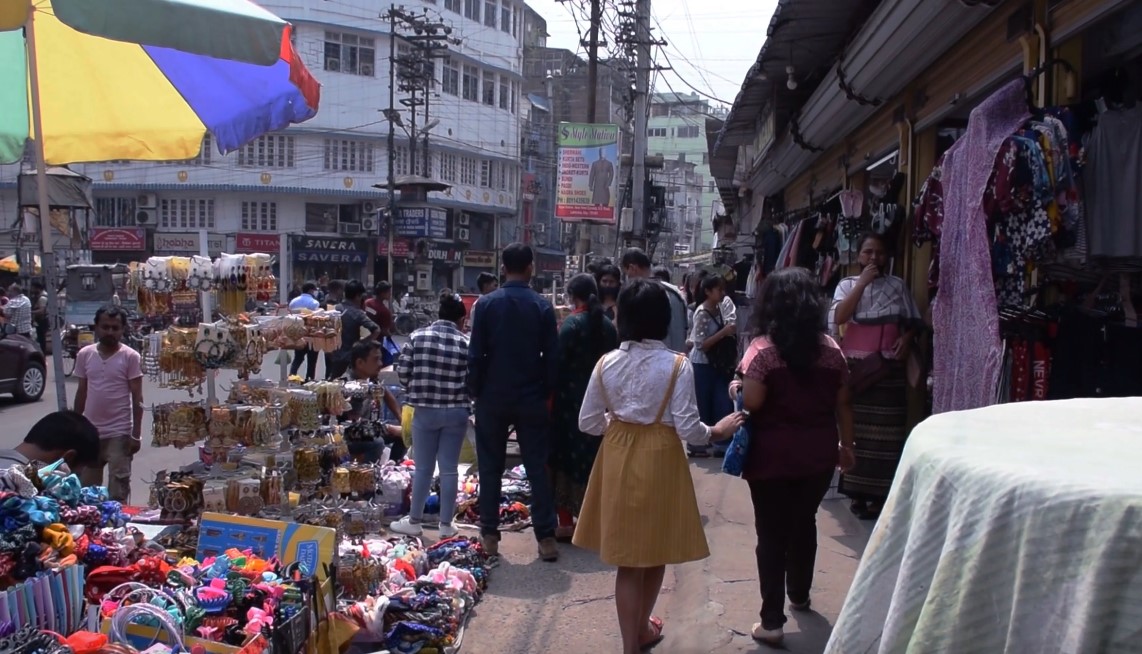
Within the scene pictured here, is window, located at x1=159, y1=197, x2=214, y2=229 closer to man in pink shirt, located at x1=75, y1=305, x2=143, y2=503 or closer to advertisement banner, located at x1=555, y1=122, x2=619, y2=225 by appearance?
advertisement banner, located at x1=555, y1=122, x2=619, y2=225

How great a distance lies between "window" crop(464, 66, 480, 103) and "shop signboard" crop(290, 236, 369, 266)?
10466mm

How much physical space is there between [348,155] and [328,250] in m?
4.67

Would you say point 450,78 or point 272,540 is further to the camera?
point 450,78

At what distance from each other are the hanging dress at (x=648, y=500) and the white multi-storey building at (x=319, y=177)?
39335mm

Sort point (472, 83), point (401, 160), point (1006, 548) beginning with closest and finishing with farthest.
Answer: point (1006, 548)
point (401, 160)
point (472, 83)

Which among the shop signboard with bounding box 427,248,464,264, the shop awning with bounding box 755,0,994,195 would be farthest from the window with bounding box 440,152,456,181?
the shop awning with bounding box 755,0,994,195

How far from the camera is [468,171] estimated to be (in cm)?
4794

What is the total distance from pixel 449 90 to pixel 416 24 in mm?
12341

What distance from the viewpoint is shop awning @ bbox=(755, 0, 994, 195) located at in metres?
4.65

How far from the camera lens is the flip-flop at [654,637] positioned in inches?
165

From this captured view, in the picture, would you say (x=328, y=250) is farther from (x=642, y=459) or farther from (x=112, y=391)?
(x=642, y=459)

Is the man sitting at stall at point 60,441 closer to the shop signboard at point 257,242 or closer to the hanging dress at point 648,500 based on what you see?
the hanging dress at point 648,500

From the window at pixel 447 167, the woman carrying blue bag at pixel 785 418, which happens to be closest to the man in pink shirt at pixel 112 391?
the woman carrying blue bag at pixel 785 418

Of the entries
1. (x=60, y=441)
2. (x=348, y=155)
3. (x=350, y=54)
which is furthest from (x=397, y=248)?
(x=60, y=441)
